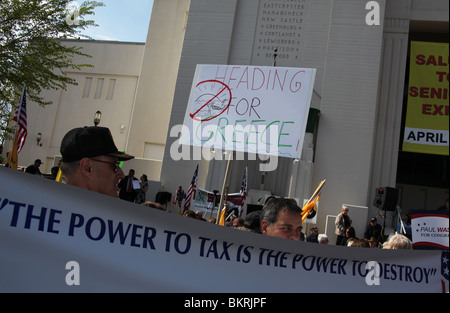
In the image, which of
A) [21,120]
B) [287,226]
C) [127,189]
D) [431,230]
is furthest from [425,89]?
[287,226]

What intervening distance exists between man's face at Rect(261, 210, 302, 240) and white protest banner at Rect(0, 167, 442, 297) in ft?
3.00

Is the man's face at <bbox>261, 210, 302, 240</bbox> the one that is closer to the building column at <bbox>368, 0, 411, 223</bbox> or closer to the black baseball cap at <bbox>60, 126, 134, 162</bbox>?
the black baseball cap at <bbox>60, 126, 134, 162</bbox>

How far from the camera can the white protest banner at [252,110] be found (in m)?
7.20

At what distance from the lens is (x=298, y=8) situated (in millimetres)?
20984

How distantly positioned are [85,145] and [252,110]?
4.70 metres

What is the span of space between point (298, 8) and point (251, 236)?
2006 centimetres

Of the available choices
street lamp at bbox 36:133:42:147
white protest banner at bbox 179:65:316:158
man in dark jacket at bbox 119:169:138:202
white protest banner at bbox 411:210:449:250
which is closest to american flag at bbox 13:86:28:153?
white protest banner at bbox 179:65:316:158

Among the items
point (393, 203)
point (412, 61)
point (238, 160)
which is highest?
point (412, 61)

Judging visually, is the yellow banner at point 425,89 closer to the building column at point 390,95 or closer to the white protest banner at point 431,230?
the building column at point 390,95

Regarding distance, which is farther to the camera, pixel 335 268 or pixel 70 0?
pixel 70 0

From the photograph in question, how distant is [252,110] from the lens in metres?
7.48
